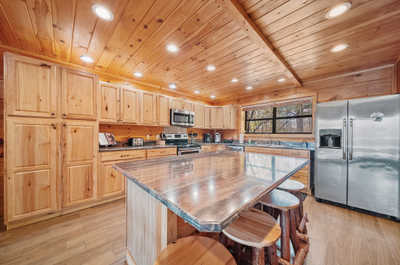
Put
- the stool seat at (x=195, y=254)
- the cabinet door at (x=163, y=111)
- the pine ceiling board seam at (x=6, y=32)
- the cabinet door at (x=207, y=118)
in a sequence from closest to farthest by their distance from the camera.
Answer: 1. the stool seat at (x=195, y=254)
2. the pine ceiling board seam at (x=6, y=32)
3. the cabinet door at (x=163, y=111)
4. the cabinet door at (x=207, y=118)

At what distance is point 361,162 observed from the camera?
7.41 feet

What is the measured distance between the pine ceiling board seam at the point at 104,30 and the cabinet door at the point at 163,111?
1.42 meters

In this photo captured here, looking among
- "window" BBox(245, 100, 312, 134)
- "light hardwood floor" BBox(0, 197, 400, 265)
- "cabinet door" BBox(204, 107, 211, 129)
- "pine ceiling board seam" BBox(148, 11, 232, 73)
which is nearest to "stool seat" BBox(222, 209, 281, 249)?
"light hardwood floor" BBox(0, 197, 400, 265)

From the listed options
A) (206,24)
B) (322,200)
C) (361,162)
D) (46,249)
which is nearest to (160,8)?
(206,24)

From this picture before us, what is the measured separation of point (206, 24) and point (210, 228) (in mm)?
1870

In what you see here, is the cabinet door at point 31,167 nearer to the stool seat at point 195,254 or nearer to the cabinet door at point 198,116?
A: the stool seat at point 195,254

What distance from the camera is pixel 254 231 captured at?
2.87ft

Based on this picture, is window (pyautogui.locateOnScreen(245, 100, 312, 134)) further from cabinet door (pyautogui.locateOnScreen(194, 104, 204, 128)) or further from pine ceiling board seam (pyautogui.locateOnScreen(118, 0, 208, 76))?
pine ceiling board seam (pyautogui.locateOnScreen(118, 0, 208, 76))

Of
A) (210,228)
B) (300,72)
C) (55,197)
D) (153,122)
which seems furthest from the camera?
(153,122)

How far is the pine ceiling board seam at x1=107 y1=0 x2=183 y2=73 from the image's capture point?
4.53ft

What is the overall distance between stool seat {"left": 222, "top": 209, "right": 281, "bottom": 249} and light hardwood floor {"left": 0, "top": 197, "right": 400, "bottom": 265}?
0.94 meters

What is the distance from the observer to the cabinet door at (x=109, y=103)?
2.70 metres

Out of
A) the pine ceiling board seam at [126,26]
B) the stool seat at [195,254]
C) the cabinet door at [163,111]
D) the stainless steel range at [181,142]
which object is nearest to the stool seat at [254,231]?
the stool seat at [195,254]

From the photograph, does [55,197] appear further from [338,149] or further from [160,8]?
[338,149]
